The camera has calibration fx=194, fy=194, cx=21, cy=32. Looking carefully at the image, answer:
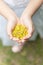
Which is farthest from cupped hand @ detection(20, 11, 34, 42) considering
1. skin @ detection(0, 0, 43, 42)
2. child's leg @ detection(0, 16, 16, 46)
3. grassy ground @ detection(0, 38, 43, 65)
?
grassy ground @ detection(0, 38, 43, 65)

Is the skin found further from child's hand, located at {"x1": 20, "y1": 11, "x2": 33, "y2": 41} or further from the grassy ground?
the grassy ground

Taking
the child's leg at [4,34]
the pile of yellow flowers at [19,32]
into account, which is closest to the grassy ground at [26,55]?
the child's leg at [4,34]

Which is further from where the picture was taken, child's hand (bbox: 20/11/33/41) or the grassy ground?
the grassy ground

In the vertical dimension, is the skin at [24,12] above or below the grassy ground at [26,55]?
above

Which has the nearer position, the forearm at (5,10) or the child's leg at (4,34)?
the forearm at (5,10)

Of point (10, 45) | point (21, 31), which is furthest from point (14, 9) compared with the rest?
point (10, 45)

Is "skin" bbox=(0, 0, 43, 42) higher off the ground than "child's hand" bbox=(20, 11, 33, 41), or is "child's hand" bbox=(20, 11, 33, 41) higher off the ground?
"skin" bbox=(0, 0, 43, 42)

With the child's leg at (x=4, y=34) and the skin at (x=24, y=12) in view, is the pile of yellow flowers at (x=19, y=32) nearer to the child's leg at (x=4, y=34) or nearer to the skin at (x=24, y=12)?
the skin at (x=24, y=12)

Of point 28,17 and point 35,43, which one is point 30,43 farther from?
point 28,17

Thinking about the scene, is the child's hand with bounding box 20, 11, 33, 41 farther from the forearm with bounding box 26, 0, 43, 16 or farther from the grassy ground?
the grassy ground
